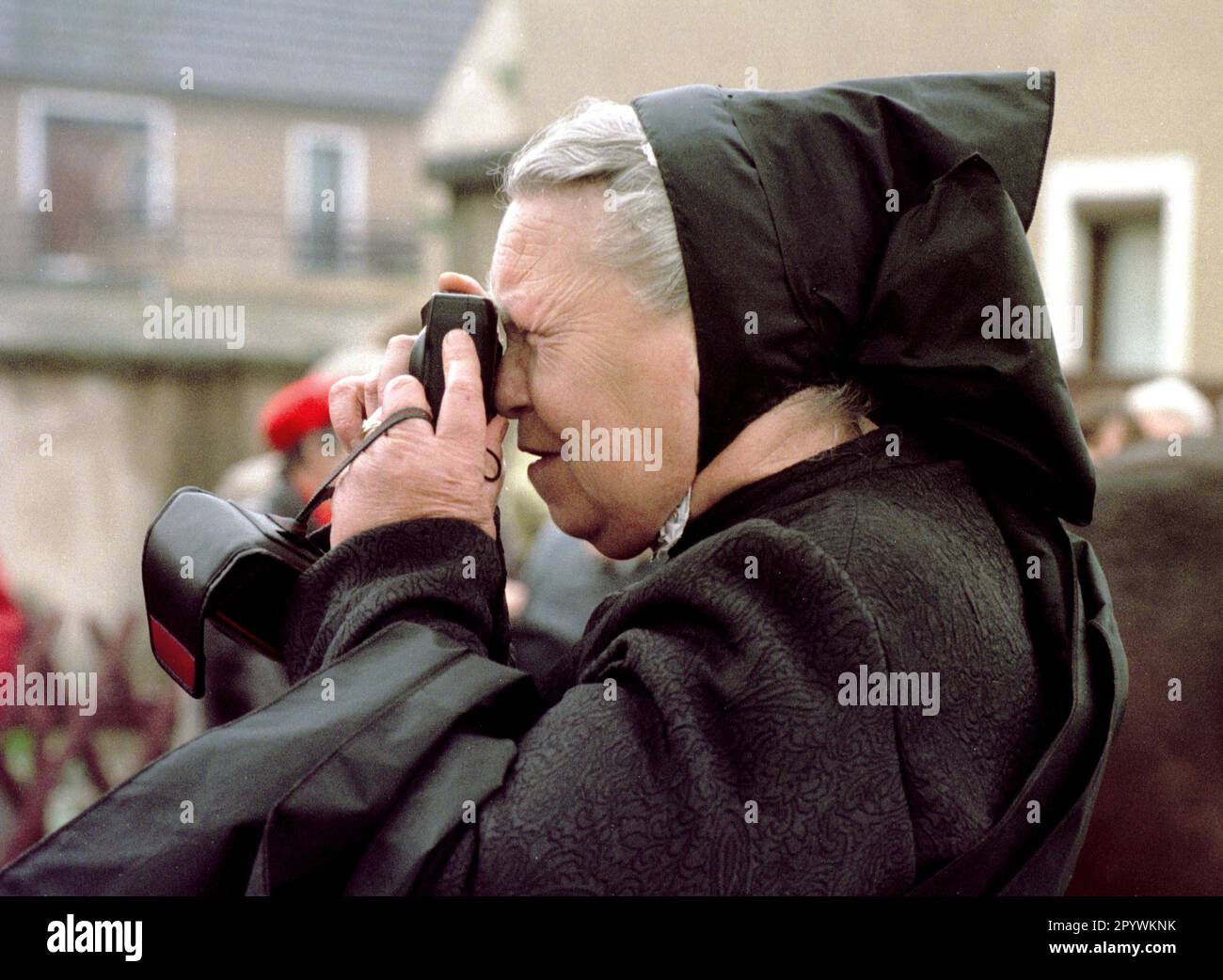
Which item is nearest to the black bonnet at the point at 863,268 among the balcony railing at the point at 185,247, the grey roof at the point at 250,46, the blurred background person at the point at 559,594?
the blurred background person at the point at 559,594

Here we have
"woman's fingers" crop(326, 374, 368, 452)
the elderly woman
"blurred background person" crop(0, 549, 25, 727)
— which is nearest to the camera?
the elderly woman

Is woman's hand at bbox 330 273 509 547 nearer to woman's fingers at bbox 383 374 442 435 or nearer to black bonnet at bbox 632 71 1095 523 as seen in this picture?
woman's fingers at bbox 383 374 442 435

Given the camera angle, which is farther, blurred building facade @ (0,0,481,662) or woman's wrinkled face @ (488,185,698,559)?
blurred building facade @ (0,0,481,662)

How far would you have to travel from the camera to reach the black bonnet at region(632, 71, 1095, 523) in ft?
4.92

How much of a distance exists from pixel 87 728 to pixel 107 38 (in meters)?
12.5

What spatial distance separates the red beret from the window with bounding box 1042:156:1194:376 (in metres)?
4.94

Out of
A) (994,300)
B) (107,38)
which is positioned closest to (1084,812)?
(994,300)

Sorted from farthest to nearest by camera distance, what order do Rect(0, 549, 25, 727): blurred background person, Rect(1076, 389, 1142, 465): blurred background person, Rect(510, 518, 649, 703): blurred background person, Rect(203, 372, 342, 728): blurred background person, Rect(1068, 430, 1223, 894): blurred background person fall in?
1. Rect(1076, 389, 1142, 465): blurred background person
2. Rect(510, 518, 649, 703): blurred background person
3. Rect(0, 549, 25, 727): blurred background person
4. Rect(203, 372, 342, 728): blurred background person
5. Rect(1068, 430, 1223, 894): blurred background person

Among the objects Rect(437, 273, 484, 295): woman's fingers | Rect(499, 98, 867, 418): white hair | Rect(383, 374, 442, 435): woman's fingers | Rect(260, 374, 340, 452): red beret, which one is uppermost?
Rect(499, 98, 867, 418): white hair

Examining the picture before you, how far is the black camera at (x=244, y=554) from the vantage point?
62.7 inches

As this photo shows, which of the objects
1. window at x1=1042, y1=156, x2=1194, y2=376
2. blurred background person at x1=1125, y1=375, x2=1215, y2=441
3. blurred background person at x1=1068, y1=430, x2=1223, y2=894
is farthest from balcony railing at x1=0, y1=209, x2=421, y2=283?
blurred background person at x1=1068, y1=430, x2=1223, y2=894

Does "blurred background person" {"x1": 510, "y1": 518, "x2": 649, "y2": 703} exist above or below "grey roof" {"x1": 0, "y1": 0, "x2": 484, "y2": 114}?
below

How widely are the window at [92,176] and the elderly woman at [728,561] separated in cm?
1561

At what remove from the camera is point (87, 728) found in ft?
18.8
